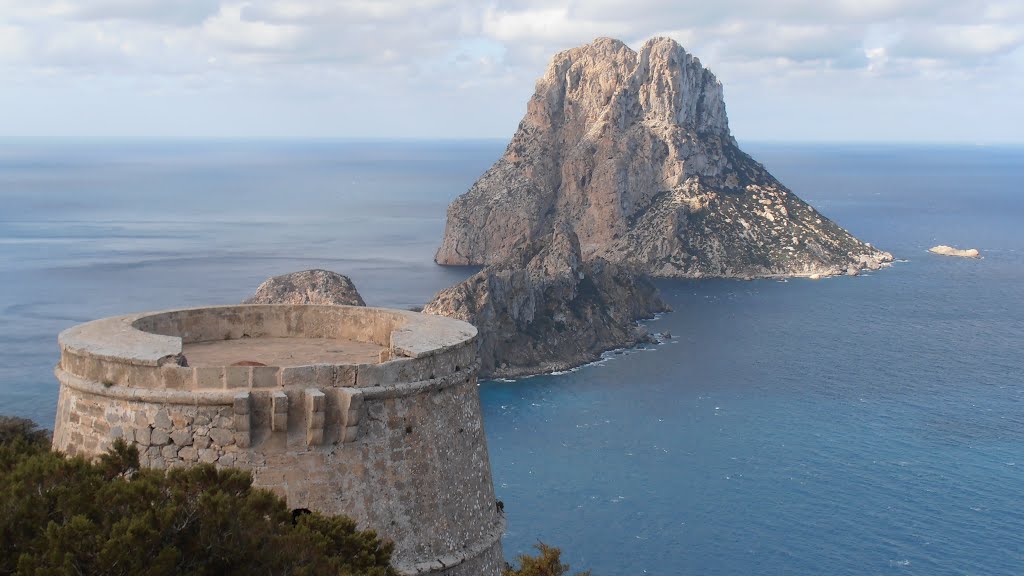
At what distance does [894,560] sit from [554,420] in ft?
93.0

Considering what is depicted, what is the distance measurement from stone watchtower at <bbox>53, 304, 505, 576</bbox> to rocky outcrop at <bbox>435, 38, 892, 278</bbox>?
134254 millimetres

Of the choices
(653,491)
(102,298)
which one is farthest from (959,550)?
(102,298)

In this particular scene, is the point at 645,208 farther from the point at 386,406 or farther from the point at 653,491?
the point at 386,406

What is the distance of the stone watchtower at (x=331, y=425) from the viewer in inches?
359

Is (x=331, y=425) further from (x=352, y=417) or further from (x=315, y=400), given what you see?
(x=315, y=400)

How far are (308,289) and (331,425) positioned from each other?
2927 inches

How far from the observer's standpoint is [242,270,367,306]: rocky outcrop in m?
80.3

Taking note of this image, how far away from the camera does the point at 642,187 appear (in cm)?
16062

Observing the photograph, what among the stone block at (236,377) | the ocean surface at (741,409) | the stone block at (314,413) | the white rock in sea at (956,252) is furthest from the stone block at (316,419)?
the white rock in sea at (956,252)

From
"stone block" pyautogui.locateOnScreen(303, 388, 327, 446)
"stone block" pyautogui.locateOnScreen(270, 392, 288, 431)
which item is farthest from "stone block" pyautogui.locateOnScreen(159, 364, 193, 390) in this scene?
"stone block" pyautogui.locateOnScreen(303, 388, 327, 446)

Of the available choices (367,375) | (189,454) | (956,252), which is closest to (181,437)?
(189,454)

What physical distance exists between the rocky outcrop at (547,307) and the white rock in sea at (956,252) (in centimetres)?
6447

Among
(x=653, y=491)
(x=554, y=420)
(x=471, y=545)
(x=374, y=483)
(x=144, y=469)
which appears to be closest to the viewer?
(x=144, y=469)

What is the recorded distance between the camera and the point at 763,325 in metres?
107
